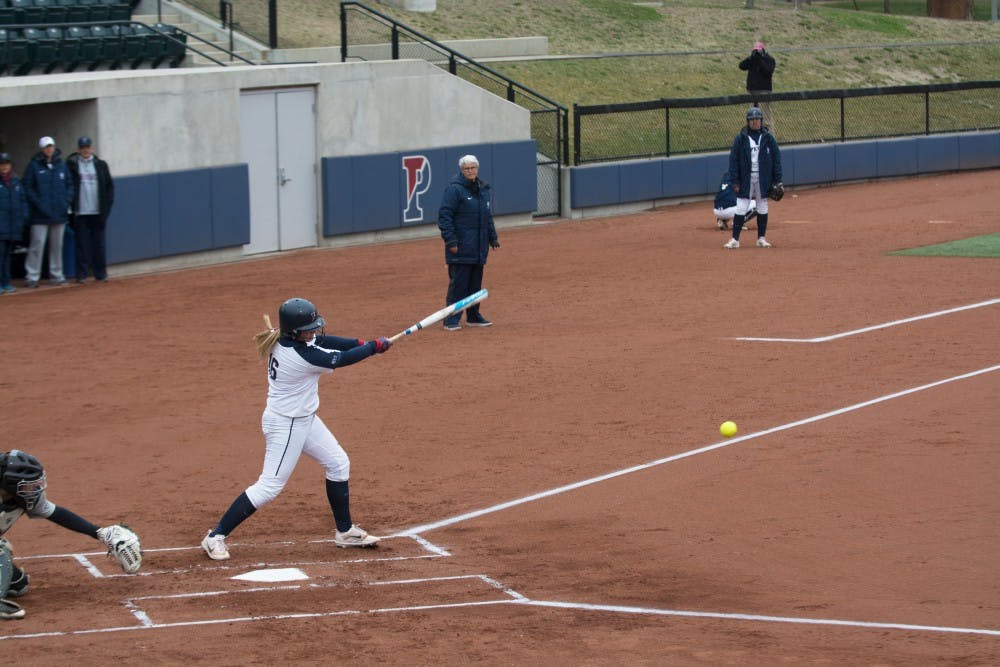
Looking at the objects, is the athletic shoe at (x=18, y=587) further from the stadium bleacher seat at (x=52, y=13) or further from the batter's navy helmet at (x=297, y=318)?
the stadium bleacher seat at (x=52, y=13)

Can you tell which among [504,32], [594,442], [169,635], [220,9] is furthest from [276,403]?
[504,32]

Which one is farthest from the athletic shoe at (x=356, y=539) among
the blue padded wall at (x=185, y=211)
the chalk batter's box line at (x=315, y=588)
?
the blue padded wall at (x=185, y=211)

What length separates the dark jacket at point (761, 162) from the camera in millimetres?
21578

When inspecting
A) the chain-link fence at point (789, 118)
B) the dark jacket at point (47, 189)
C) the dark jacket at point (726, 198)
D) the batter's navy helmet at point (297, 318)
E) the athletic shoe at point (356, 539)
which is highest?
the chain-link fence at point (789, 118)

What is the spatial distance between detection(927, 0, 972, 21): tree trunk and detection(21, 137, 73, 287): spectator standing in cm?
4145

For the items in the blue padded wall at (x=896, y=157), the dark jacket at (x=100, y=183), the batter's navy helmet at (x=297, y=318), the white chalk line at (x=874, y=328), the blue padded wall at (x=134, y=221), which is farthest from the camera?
the blue padded wall at (x=896, y=157)

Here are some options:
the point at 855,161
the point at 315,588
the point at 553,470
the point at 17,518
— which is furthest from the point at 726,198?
the point at 17,518

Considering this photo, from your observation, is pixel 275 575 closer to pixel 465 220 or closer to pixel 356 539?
pixel 356 539

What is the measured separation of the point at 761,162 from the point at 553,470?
38.5 feet

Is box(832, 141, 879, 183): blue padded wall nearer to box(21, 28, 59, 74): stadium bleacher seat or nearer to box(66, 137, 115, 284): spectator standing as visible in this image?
box(21, 28, 59, 74): stadium bleacher seat

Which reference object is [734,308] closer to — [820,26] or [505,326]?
[505,326]

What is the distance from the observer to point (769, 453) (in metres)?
11.2

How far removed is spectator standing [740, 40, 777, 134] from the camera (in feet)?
102

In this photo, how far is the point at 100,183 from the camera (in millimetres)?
20000
